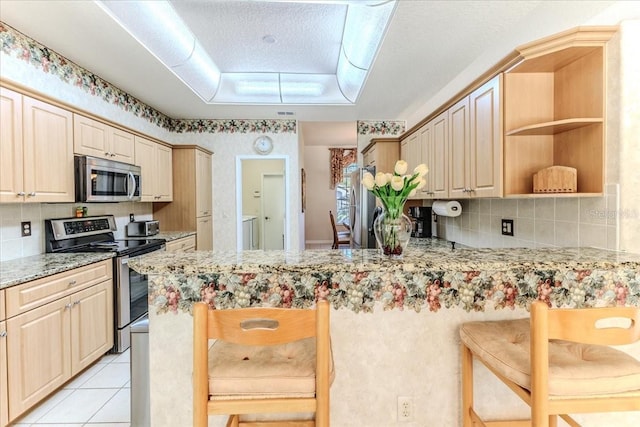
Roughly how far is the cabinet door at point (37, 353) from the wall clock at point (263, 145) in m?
3.25

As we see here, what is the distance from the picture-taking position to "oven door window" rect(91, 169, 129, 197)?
2787 millimetres

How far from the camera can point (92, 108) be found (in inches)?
125

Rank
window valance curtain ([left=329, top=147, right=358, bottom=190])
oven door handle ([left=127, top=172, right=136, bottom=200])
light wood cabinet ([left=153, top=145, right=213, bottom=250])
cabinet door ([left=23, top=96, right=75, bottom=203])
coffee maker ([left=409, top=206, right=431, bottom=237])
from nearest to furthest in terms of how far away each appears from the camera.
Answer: cabinet door ([left=23, top=96, right=75, bottom=203]) < oven door handle ([left=127, top=172, right=136, bottom=200]) < coffee maker ([left=409, top=206, right=431, bottom=237]) < light wood cabinet ([left=153, top=145, right=213, bottom=250]) < window valance curtain ([left=329, top=147, right=358, bottom=190])

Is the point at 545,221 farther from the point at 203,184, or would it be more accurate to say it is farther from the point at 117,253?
the point at 203,184

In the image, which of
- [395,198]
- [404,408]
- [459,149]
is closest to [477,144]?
[459,149]

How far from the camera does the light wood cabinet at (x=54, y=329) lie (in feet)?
6.13

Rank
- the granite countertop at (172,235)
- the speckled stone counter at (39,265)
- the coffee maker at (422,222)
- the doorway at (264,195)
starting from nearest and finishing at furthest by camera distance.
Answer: the speckled stone counter at (39,265) < the granite countertop at (172,235) < the coffee maker at (422,222) < the doorway at (264,195)

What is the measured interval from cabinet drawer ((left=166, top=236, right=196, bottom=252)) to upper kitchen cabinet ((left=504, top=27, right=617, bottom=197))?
3.12 metres

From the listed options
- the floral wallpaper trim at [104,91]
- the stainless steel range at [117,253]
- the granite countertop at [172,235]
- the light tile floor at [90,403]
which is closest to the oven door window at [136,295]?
the stainless steel range at [117,253]

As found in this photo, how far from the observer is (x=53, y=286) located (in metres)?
2.12

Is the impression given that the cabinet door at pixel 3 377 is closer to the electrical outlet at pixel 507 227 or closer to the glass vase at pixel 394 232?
the glass vase at pixel 394 232

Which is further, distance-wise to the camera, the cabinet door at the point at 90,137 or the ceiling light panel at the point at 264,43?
the cabinet door at the point at 90,137

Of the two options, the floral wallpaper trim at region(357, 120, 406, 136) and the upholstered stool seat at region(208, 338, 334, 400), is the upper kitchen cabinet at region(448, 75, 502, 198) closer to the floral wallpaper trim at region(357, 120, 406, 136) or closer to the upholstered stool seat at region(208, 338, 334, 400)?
the upholstered stool seat at region(208, 338, 334, 400)

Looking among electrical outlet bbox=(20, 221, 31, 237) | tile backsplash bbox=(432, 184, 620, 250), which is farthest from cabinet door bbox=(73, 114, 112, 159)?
tile backsplash bbox=(432, 184, 620, 250)
